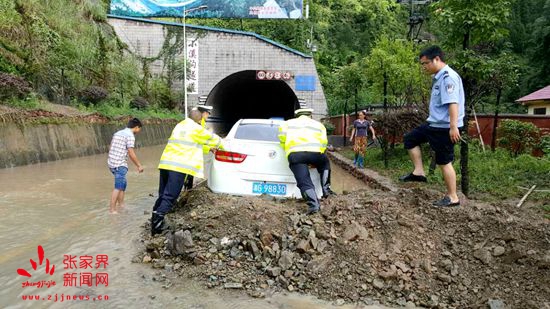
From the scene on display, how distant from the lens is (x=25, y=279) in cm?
404

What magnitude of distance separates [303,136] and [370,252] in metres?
1.66

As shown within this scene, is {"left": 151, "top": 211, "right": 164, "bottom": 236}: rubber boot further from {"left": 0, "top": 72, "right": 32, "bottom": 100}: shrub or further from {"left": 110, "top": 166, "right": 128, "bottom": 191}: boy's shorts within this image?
{"left": 0, "top": 72, "right": 32, "bottom": 100}: shrub

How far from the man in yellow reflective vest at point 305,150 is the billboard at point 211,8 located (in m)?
22.9

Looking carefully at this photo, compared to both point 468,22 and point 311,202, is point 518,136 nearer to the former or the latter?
point 468,22

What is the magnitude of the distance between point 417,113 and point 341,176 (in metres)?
2.62

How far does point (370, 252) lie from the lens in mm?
4203

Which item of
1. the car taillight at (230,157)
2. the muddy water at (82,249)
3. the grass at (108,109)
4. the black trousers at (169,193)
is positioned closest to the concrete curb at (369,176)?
the car taillight at (230,157)

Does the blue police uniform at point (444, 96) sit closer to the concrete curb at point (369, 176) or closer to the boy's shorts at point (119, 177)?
the concrete curb at point (369, 176)

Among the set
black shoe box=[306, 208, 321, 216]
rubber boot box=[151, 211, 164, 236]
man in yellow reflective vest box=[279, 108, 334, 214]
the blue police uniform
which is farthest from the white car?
the blue police uniform

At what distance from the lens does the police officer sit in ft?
15.2

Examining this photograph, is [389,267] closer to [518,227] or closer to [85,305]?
[518,227]

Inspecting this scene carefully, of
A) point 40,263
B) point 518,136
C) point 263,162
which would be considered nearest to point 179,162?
point 263,162

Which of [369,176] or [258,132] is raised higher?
[258,132]

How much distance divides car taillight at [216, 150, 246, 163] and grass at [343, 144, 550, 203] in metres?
4.11
